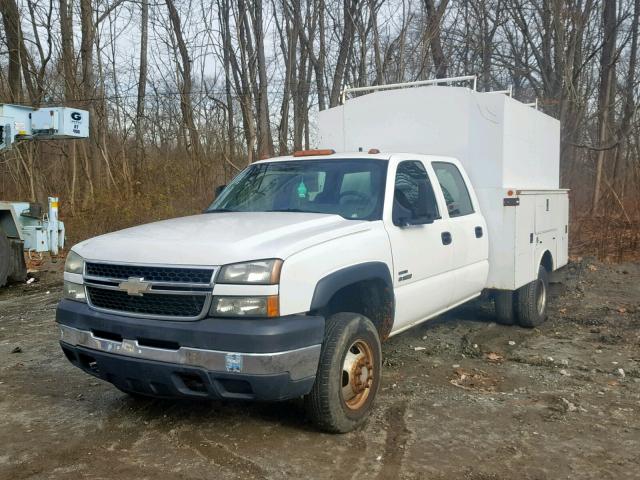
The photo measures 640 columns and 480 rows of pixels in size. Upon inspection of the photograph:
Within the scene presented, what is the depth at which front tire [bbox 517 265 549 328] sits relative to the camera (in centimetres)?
685

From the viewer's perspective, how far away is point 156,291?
3.63 metres

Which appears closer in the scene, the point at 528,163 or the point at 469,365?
the point at 469,365

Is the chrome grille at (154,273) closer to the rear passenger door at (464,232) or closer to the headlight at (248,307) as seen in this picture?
the headlight at (248,307)

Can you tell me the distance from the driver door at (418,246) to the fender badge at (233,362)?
5.07ft

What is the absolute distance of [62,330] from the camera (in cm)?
413

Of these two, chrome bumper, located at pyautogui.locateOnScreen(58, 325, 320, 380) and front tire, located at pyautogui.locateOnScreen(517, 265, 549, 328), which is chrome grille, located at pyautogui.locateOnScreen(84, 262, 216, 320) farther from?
front tire, located at pyautogui.locateOnScreen(517, 265, 549, 328)

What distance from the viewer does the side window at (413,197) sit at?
4.75m

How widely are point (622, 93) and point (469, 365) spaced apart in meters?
17.8

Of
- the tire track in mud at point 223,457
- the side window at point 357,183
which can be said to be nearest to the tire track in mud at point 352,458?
the tire track in mud at point 223,457

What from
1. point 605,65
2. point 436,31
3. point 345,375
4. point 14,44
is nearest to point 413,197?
point 345,375

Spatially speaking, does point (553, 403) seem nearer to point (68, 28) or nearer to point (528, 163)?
point (528, 163)

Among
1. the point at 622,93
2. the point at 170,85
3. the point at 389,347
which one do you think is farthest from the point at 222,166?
the point at 389,347

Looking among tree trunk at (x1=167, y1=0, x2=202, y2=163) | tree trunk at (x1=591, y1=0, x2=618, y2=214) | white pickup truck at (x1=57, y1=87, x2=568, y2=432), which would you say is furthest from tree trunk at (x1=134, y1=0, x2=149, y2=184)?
white pickup truck at (x1=57, y1=87, x2=568, y2=432)

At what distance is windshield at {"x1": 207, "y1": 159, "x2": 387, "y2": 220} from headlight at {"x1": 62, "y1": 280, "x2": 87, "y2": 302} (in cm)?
147
